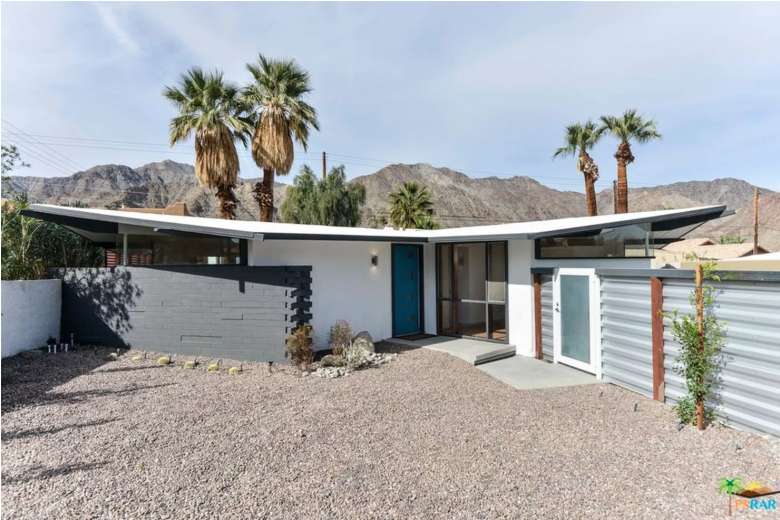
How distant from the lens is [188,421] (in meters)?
4.39

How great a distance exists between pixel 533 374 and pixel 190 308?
6336mm

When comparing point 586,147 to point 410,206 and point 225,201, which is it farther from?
point 225,201

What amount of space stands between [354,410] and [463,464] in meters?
1.72

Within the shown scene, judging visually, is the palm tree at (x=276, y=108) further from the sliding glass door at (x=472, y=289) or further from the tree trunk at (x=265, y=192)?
the sliding glass door at (x=472, y=289)

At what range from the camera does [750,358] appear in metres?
4.04

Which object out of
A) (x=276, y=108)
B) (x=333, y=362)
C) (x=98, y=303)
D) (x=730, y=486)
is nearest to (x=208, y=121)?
(x=276, y=108)

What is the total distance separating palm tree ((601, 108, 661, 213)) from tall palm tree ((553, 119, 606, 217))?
1255 millimetres

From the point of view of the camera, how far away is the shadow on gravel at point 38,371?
512cm

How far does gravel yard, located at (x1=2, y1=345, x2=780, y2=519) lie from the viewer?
9.46ft

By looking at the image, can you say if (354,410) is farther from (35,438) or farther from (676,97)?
(676,97)

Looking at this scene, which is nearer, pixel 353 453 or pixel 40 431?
pixel 353 453

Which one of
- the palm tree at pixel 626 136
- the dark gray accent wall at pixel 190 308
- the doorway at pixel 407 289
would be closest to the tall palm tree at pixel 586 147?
the palm tree at pixel 626 136

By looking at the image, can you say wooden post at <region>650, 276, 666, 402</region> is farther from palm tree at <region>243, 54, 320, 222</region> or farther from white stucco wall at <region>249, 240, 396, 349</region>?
palm tree at <region>243, 54, 320, 222</region>

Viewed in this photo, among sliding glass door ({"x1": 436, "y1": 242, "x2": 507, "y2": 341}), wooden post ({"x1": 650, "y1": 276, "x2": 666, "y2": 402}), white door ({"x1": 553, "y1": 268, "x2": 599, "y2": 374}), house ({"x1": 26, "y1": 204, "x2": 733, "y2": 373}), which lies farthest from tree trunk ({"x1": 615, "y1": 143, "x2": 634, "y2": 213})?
wooden post ({"x1": 650, "y1": 276, "x2": 666, "y2": 402})
